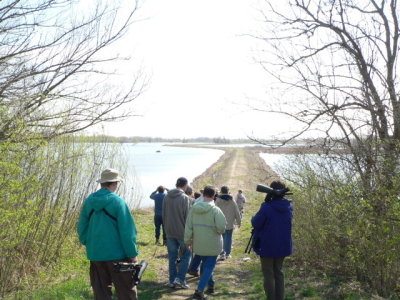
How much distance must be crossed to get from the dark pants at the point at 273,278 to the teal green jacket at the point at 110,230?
1.94 meters

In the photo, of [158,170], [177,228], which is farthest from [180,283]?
[158,170]

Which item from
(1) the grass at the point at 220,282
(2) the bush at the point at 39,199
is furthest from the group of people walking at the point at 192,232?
(2) the bush at the point at 39,199

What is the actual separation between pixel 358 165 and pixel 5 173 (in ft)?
16.9

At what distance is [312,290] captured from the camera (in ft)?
21.6

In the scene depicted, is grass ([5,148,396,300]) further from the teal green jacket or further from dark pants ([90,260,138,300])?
the teal green jacket

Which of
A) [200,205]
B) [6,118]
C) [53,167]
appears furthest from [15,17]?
[200,205]

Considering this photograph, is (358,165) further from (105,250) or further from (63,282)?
(63,282)

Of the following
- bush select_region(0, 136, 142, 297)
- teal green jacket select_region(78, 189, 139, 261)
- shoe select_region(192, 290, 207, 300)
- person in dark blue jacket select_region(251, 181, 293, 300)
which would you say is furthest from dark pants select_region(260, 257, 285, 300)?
bush select_region(0, 136, 142, 297)

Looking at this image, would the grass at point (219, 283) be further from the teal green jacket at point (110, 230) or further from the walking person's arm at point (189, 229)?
the teal green jacket at point (110, 230)

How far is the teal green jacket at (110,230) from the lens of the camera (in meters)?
4.37

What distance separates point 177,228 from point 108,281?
2261mm

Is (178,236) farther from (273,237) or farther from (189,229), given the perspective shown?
(273,237)

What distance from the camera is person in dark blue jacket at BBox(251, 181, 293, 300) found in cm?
540

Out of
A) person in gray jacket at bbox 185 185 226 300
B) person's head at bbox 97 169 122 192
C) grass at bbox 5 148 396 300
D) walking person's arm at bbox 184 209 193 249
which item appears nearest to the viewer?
person's head at bbox 97 169 122 192
